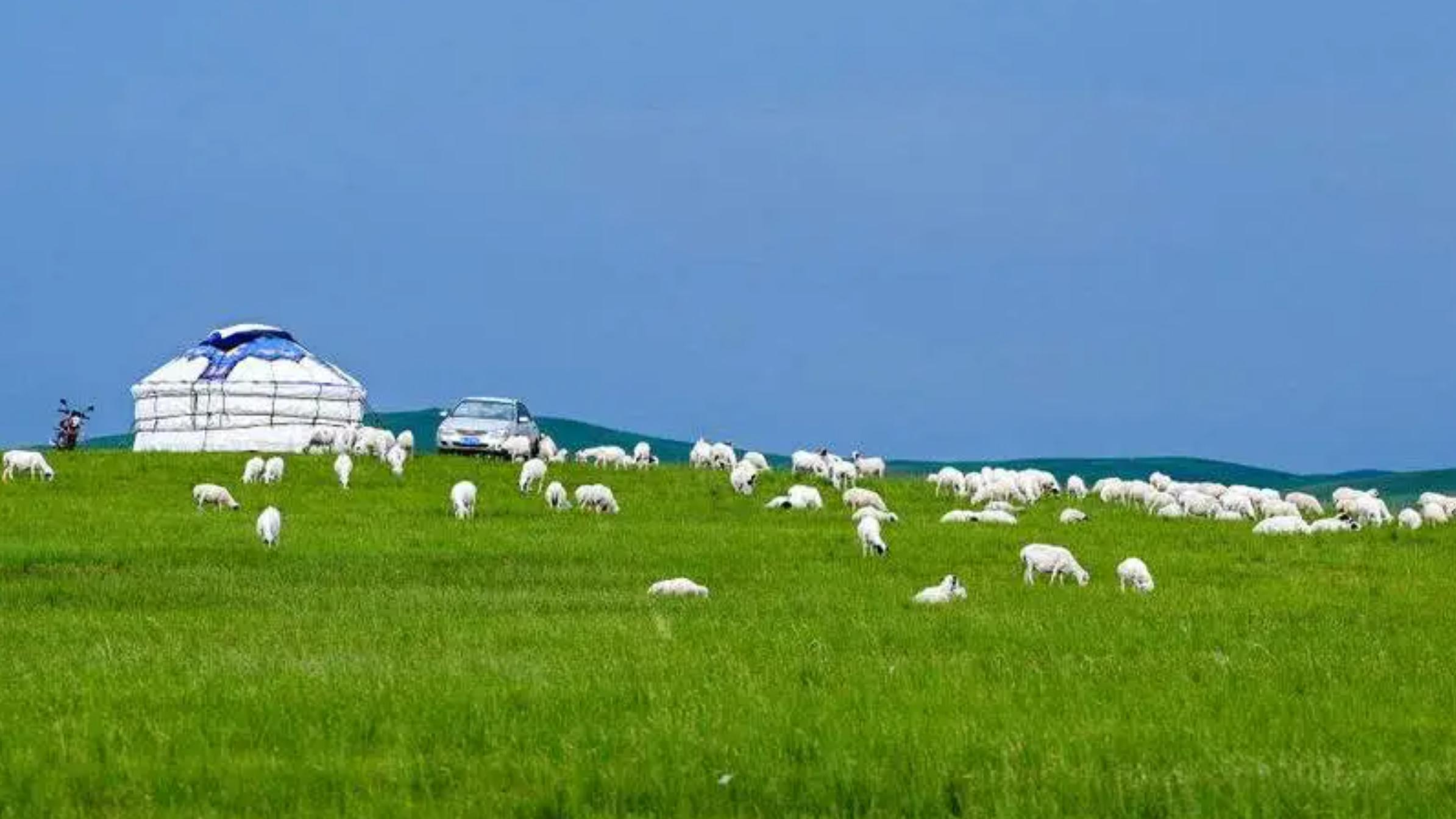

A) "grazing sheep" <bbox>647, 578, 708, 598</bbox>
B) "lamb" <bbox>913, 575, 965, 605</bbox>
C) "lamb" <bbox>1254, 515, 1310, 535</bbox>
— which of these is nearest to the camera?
"lamb" <bbox>913, 575, 965, 605</bbox>

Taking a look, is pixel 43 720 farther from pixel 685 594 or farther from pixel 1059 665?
pixel 685 594

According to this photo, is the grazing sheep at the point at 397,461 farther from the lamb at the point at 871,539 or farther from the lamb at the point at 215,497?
the lamb at the point at 871,539

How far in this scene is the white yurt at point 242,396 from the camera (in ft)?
247

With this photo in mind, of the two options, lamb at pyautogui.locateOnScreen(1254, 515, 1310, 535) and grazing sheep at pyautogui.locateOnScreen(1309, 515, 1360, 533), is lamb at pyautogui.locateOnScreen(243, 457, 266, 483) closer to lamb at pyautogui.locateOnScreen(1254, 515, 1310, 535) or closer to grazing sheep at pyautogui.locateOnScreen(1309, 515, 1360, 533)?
lamb at pyautogui.locateOnScreen(1254, 515, 1310, 535)

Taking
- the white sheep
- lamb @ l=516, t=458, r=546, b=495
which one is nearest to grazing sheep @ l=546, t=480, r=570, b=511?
lamb @ l=516, t=458, r=546, b=495

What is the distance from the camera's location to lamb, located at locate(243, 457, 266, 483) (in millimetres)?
51562

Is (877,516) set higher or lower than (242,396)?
lower

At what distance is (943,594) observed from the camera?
2633 centimetres

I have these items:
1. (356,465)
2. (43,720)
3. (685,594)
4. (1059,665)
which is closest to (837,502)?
(356,465)

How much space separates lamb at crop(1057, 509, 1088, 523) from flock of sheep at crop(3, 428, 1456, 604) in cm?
3

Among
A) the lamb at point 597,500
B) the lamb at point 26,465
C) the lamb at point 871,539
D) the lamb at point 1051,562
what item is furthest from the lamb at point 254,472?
the lamb at point 1051,562

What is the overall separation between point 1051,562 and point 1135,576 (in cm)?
131

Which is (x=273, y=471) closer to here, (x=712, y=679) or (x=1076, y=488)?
(x=1076, y=488)

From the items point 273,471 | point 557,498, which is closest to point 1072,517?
point 557,498
